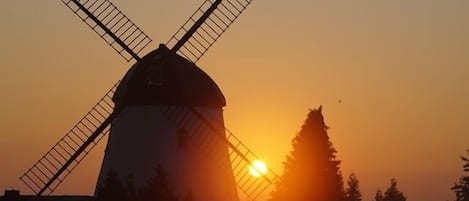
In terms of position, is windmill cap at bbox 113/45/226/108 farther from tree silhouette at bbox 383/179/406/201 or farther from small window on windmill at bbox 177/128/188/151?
tree silhouette at bbox 383/179/406/201

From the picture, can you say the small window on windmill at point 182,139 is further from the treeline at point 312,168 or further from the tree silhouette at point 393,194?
the tree silhouette at point 393,194

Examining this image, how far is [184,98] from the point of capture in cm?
4259

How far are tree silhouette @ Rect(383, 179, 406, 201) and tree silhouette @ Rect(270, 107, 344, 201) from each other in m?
44.3

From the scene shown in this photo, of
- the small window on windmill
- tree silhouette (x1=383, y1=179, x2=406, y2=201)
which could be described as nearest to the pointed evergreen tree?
tree silhouette (x1=383, y1=179, x2=406, y2=201)

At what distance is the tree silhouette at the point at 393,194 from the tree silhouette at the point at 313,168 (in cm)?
4432

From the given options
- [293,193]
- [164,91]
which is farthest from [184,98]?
[293,193]

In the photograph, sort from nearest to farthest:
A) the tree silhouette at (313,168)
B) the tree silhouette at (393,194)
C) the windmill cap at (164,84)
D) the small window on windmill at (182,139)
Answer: the tree silhouette at (313,168), the windmill cap at (164,84), the small window on windmill at (182,139), the tree silhouette at (393,194)

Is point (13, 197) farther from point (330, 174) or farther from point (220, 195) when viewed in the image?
point (330, 174)

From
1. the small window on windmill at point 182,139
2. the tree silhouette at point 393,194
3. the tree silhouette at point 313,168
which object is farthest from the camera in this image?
the tree silhouette at point 393,194

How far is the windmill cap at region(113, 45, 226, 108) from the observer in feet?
139

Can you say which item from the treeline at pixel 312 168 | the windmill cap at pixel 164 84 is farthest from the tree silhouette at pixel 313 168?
the windmill cap at pixel 164 84

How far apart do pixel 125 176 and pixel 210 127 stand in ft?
12.8

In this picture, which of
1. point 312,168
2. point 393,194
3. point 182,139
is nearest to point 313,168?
point 312,168

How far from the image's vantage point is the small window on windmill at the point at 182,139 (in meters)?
42.8
